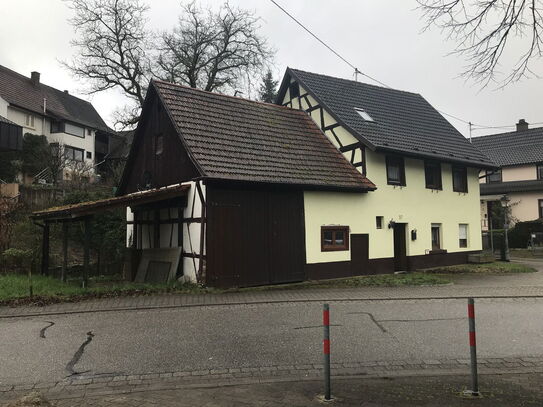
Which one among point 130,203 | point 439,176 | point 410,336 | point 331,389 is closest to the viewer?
point 331,389

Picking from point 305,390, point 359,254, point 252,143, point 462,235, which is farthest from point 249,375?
point 462,235

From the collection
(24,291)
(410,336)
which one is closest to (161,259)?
(24,291)

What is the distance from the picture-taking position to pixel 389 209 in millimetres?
18797

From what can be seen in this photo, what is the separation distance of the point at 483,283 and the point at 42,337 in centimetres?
1301

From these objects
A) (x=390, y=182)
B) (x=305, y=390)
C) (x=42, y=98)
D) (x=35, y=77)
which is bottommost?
(x=305, y=390)

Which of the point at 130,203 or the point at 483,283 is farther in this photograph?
the point at 483,283

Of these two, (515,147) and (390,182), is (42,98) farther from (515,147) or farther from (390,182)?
(515,147)

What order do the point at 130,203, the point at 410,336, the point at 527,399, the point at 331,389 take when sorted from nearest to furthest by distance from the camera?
the point at 527,399 → the point at 331,389 → the point at 410,336 → the point at 130,203

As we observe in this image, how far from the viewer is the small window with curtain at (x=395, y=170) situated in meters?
19.2

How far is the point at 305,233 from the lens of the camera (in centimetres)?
1574

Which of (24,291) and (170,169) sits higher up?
(170,169)

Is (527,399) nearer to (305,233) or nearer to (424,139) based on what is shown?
(305,233)

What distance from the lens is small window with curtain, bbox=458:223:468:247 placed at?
72.4ft

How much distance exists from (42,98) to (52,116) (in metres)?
3.61
